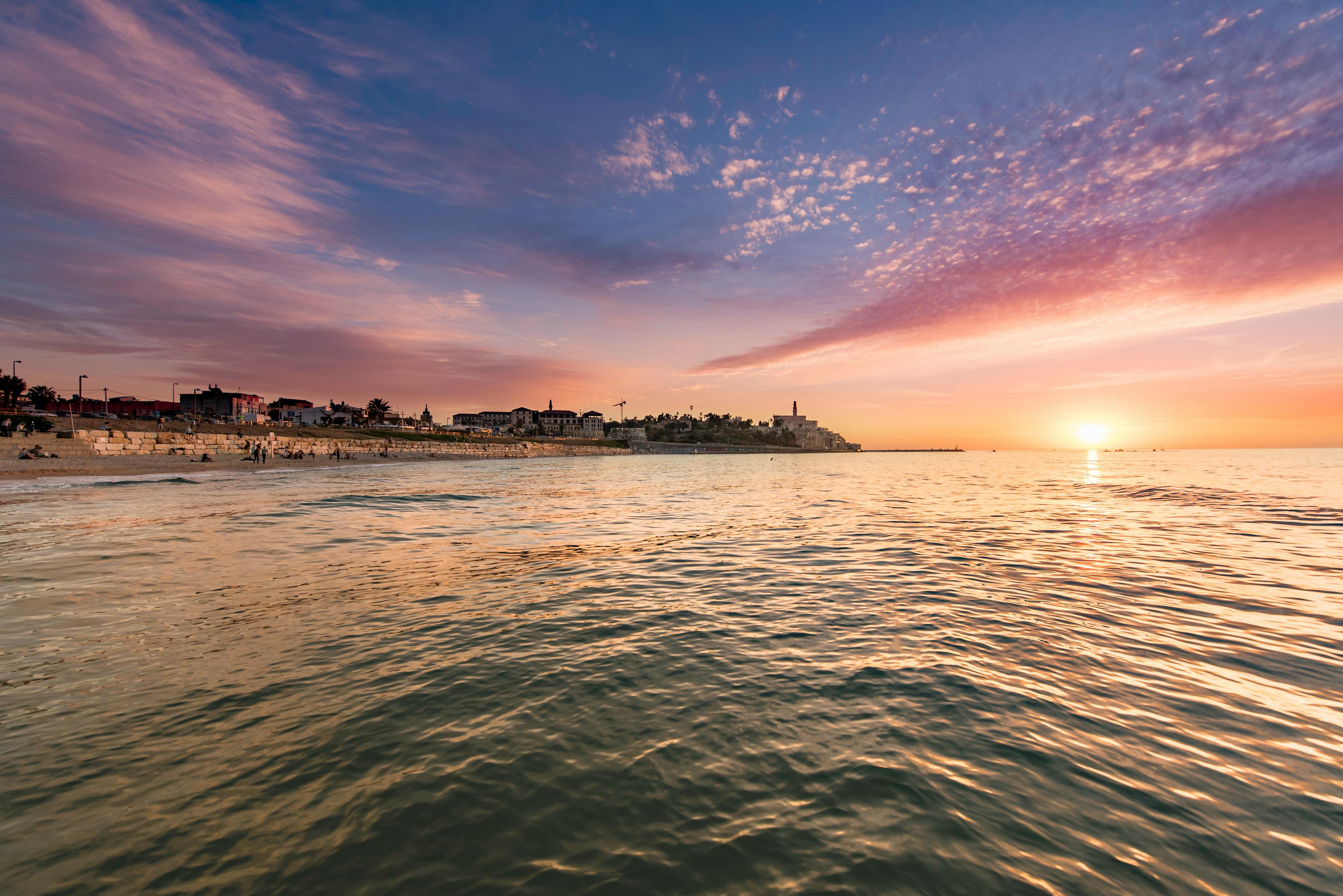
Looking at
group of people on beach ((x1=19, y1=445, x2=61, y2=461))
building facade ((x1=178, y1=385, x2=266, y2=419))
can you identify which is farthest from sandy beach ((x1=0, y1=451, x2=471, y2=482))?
building facade ((x1=178, y1=385, x2=266, y2=419))

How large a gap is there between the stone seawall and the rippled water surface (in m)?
57.3

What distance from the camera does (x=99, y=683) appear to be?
7070 millimetres

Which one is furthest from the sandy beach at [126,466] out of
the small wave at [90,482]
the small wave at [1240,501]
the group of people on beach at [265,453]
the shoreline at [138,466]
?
the small wave at [1240,501]

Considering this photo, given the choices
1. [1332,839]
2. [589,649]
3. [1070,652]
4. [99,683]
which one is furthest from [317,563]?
[1332,839]

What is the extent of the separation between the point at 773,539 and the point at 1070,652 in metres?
11.3

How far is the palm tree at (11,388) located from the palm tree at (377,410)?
249 feet

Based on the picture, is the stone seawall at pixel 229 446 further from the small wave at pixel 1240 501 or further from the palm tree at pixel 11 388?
the small wave at pixel 1240 501

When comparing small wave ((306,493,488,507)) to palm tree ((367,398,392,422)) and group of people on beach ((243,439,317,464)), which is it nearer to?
group of people on beach ((243,439,317,464))

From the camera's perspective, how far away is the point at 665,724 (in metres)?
6.24

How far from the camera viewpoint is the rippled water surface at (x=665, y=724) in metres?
4.10

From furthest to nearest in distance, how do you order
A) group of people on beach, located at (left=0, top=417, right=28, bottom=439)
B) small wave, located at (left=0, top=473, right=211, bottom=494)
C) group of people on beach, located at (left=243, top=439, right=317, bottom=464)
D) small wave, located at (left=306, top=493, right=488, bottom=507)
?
group of people on beach, located at (left=243, top=439, right=317, bottom=464)
group of people on beach, located at (left=0, top=417, right=28, bottom=439)
small wave, located at (left=0, top=473, right=211, bottom=494)
small wave, located at (left=306, top=493, right=488, bottom=507)

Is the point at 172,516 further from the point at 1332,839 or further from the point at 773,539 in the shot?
the point at 1332,839

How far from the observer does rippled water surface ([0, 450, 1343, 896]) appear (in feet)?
13.5

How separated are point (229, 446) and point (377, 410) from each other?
102 m
